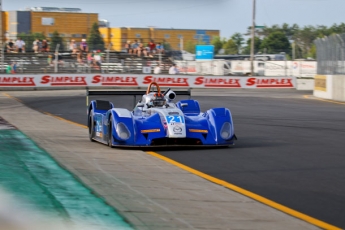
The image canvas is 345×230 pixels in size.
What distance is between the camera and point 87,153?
35.4 ft

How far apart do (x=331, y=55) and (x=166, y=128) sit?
67.5ft

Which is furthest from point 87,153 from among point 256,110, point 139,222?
point 256,110

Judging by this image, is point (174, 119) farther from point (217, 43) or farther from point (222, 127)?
point (217, 43)

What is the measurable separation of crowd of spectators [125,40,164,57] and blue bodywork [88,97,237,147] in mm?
33850

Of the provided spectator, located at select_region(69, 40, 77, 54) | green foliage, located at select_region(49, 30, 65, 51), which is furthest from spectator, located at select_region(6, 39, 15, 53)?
spectator, located at select_region(69, 40, 77, 54)

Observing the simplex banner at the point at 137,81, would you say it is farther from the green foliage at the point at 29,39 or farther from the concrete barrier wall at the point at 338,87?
the concrete barrier wall at the point at 338,87

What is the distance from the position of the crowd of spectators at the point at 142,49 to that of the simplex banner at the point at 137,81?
20.4 ft

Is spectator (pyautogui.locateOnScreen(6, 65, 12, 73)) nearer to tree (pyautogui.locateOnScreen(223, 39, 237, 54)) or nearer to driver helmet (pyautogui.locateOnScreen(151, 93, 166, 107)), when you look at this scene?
driver helmet (pyautogui.locateOnScreen(151, 93, 166, 107))

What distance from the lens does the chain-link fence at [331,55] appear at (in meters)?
28.6

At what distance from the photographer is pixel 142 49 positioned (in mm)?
45500

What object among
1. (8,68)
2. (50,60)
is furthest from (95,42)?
(8,68)

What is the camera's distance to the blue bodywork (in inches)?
440

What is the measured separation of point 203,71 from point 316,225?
4124 centimetres

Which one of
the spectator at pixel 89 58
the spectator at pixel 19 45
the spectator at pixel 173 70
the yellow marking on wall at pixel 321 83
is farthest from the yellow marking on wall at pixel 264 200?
the spectator at pixel 19 45
